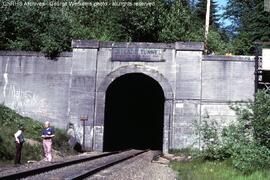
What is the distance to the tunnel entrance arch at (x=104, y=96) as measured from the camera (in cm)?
2861

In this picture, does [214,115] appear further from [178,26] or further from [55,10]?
[55,10]

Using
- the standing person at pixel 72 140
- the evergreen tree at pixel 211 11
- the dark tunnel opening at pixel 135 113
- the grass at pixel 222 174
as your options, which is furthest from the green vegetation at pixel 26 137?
the evergreen tree at pixel 211 11

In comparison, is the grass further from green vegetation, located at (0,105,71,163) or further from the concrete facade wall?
the concrete facade wall

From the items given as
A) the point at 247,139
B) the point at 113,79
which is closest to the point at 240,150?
the point at 247,139

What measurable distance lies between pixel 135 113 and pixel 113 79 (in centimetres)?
1221

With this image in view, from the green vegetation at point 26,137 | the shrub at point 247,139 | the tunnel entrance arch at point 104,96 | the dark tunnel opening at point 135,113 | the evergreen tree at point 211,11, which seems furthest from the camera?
the evergreen tree at point 211,11

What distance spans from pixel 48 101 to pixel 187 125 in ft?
25.4

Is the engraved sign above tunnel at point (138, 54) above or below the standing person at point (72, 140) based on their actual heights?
above

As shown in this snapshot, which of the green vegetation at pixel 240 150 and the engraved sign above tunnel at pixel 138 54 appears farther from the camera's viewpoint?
the engraved sign above tunnel at pixel 138 54

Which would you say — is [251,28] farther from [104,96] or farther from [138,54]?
[104,96]

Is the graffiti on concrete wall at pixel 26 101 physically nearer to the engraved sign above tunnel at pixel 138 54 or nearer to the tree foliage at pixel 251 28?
the engraved sign above tunnel at pixel 138 54

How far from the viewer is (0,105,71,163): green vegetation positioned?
1922 cm

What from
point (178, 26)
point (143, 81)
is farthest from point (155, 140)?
point (178, 26)

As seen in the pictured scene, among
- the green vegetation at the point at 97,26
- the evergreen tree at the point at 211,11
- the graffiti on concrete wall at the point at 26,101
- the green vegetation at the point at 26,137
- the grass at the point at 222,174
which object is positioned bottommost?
the grass at the point at 222,174
